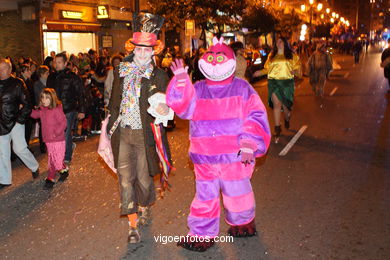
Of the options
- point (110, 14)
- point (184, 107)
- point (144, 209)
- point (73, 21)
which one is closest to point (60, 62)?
point (144, 209)

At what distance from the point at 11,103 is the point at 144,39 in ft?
9.11

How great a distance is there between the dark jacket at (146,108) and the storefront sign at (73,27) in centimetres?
1383

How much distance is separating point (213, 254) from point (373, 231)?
1.73 meters

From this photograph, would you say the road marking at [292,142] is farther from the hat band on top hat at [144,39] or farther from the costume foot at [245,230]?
the hat band on top hat at [144,39]

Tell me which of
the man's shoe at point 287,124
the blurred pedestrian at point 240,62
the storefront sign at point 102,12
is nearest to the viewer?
the blurred pedestrian at point 240,62

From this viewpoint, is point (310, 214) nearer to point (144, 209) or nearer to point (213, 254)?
point (213, 254)

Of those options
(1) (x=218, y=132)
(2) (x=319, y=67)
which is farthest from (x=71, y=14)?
(1) (x=218, y=132)

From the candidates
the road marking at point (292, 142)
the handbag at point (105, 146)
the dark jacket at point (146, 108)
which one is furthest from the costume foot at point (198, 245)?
the road marking at point (292, 142)

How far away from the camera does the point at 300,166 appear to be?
738cm

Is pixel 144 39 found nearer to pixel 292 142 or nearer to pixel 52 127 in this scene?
pixel 52 127

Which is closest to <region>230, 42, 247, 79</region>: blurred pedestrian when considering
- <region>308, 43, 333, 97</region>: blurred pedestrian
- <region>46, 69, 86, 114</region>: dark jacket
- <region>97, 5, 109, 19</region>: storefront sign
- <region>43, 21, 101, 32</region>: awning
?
<region>46, 69, 86, 114</region>: dark jacket

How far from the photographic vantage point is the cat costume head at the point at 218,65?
13.8 ft

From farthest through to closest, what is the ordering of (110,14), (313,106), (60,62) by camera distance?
(110,14) < (313,106) < (60,62)

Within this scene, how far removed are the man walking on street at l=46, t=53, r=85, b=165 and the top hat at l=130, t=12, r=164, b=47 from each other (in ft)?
10.2
